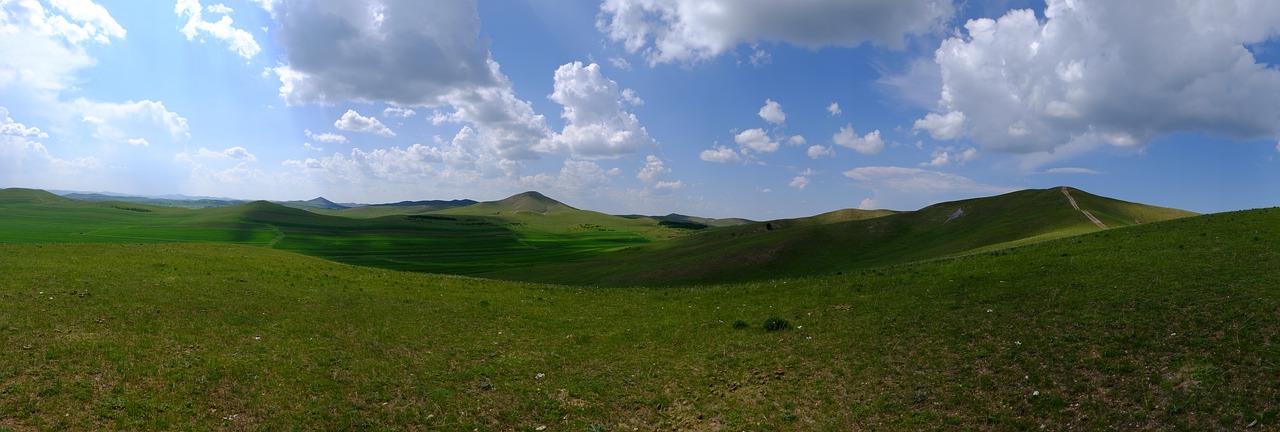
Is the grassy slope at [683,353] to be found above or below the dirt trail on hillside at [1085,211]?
below

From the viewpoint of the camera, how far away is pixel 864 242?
254ft

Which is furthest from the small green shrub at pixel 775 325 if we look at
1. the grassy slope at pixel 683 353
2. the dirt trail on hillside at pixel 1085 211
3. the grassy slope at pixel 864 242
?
the dirt trail on hillside at pixel 1085 211

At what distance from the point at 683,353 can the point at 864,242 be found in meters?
64.6

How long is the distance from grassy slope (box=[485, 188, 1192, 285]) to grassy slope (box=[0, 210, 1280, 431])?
35.1 metres

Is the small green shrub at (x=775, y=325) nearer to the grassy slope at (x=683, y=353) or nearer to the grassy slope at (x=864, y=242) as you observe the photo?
the grassy slope at (x=683, y=353)

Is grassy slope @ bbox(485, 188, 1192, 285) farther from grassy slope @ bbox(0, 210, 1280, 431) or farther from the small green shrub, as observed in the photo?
the small green shrub

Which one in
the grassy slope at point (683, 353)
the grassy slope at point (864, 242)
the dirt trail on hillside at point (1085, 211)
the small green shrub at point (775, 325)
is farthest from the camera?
the grassy slope at point (864, 242)

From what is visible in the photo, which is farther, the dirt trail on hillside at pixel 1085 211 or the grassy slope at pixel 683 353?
the dirt trail on hillside at pixel 1085 211

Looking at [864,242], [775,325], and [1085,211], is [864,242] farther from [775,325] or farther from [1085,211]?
[775,325]

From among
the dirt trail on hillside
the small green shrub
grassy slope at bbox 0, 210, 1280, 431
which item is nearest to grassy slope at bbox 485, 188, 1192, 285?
the dirt trail on hillside

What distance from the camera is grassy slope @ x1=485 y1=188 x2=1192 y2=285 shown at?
64375mm

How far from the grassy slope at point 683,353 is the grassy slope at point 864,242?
115ft

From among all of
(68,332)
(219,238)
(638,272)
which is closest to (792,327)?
(68,332)

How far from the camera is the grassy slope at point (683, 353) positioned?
14.5 m
